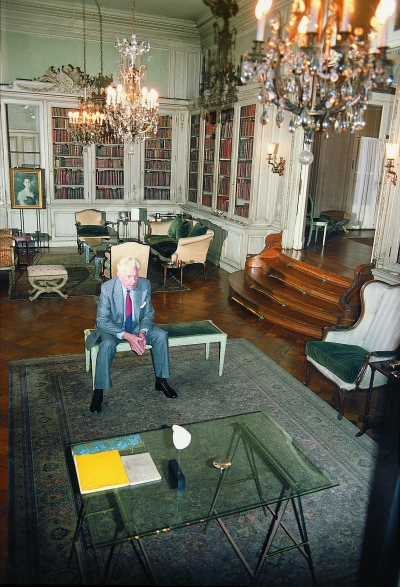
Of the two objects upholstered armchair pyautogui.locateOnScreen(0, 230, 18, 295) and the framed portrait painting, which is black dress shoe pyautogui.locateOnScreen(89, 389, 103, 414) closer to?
upholstered armchair pyautogui.locateOnScreen(0, 230, 18, 295)

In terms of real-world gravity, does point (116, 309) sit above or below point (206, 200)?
below

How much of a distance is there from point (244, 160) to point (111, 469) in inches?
248

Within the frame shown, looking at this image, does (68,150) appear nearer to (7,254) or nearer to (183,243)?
(7,254)

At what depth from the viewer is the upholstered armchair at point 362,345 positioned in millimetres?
A: 3733

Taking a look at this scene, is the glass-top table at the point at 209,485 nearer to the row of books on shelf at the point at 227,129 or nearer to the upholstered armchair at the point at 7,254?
the upholstered armchair at the point at 7,254

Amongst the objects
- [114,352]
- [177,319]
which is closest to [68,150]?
[177,319]

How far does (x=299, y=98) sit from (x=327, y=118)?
0.23 meters

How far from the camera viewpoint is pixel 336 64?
2.56 meters

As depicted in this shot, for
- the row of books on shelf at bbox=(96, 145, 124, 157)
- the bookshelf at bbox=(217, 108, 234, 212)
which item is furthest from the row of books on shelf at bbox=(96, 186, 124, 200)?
the bookshelf at bbox=(217, 108, 234, 212)

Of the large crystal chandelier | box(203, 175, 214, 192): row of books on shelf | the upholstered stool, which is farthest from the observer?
box(203, 175, 214, 192): row of books on shelf

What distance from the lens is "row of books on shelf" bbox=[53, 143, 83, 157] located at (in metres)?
9.48

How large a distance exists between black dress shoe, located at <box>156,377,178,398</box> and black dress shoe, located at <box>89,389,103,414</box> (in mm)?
506

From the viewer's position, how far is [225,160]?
8.50 meters

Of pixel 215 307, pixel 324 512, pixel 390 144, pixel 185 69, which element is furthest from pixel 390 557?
pixel 185 69
